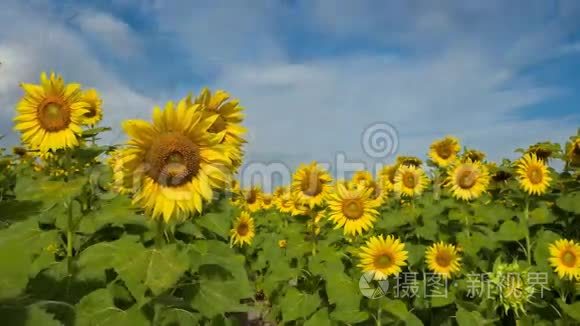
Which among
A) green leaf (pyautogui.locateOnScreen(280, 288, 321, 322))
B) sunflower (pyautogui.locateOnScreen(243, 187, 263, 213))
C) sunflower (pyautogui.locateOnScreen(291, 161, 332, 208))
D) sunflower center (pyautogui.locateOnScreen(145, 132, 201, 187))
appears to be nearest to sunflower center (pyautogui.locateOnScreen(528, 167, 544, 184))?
sunflower (pyautogui.locateOnScreen(291, 161, 332, 208))

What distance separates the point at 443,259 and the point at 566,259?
131 cm

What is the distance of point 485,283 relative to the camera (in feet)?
18.9

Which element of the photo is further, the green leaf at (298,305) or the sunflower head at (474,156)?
the sunflower head at (474,156)

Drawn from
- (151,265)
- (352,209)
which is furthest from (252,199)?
(151,265)

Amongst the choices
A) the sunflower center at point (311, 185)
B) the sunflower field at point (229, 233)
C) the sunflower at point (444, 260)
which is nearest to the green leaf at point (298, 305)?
the sunflower field at point (229, 233)

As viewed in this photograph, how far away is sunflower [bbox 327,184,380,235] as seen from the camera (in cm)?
565

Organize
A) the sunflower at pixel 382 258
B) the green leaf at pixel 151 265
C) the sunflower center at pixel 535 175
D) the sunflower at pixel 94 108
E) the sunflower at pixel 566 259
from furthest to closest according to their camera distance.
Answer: the sunflower center at pixel 535 175, the sunflower at pixel 566 259, the sunflower at pixel 382 258, the sunflower at pixel 94 108, the green leaf at pixel 151 265

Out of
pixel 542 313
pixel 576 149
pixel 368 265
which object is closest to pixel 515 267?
pixel 542 313

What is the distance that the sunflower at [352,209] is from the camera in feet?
18.5

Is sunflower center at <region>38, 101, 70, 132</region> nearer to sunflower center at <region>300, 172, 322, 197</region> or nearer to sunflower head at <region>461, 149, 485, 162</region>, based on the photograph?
sunflower center at <region>300, 172, 322, 197</region>

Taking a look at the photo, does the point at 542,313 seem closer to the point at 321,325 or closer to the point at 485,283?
the point at 485,283

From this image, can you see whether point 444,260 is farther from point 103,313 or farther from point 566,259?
point 103,313

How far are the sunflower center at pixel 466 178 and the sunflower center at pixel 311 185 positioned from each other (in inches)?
81.8

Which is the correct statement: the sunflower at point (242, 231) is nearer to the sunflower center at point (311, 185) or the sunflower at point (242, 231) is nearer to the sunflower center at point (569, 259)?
the sunflower center at point (311, 185)
